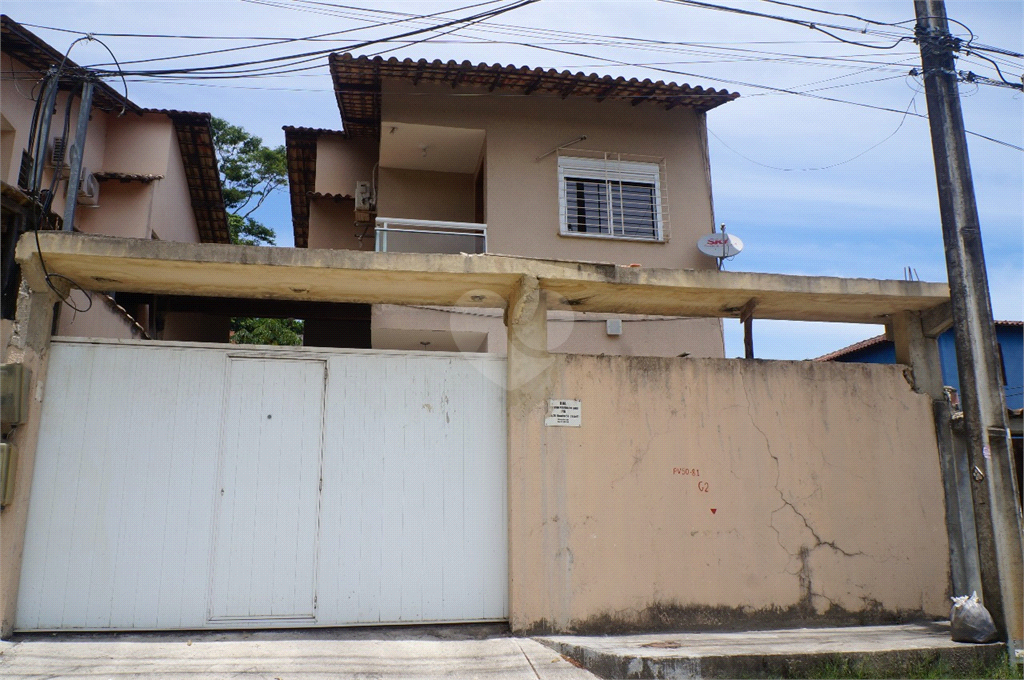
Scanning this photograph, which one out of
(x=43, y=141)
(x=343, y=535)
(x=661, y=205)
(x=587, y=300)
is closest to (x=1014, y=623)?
(x=587, y=300)

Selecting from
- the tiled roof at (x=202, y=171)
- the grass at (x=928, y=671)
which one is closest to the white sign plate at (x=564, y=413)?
the grass at (x=928, y=671)

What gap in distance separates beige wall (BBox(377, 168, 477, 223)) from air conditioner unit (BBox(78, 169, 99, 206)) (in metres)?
4.42

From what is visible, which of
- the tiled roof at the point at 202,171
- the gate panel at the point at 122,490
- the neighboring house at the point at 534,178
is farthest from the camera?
the tiled roof at the point at 202,171

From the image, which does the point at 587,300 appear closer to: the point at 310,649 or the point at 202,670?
the point at 310,649

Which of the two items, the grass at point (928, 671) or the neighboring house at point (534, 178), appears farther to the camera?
the neighboring house at point (534, 178)

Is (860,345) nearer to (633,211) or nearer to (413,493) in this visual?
(633,211)

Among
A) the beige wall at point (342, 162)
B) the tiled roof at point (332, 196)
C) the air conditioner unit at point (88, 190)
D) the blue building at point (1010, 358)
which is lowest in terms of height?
the blue building at point (1010, 358)

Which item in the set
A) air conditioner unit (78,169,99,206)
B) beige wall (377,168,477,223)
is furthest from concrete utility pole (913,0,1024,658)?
air conditioner unit (78,169,99,206)

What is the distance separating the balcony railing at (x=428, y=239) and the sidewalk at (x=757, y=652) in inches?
246

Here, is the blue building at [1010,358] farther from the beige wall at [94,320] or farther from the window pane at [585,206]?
the beige wall at [94,320]

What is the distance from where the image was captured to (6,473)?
17.0 feet

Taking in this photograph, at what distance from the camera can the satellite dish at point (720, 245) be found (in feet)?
34.8

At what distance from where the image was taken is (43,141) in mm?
7109

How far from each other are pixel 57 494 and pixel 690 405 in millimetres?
5178
